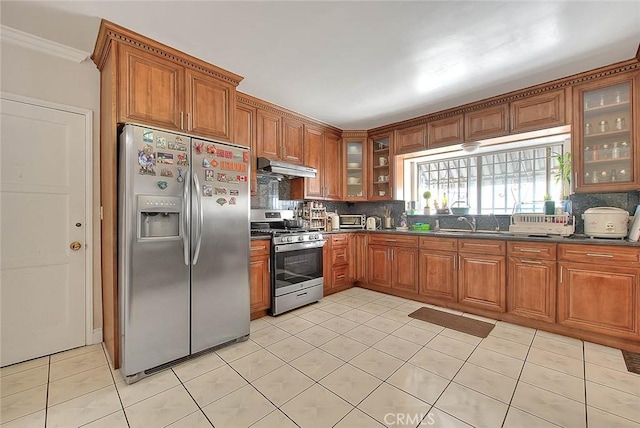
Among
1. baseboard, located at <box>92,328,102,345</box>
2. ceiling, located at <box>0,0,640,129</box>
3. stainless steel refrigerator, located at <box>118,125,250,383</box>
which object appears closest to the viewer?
ceiling, located at <box>0,0,640,129</box>

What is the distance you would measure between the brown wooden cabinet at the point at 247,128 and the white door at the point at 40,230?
1420mm

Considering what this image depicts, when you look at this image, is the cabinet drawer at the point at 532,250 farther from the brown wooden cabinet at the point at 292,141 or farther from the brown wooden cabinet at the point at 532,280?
the brown wooden cabinet at the point at 292,141

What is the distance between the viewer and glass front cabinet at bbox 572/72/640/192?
8.44ft

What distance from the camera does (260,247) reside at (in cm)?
307

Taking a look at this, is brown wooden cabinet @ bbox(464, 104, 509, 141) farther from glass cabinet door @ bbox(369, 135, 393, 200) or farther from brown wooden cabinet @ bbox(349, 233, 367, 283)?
brown wooden cabinet @ bbox(349, 233, 367, 283)

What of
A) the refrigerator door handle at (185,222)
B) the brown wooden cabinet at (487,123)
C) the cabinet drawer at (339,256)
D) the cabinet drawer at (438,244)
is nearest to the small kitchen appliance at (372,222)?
the cabinet drawer at (339,256)

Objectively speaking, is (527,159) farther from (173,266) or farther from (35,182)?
(35,182)

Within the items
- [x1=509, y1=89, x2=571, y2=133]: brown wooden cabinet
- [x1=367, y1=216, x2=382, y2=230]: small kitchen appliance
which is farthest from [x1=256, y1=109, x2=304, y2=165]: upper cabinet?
[x1=509, y1=89, x2=571, y2=133]: brown wooden cabinet

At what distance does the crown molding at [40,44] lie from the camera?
6.81 ft

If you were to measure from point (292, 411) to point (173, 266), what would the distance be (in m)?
1.33

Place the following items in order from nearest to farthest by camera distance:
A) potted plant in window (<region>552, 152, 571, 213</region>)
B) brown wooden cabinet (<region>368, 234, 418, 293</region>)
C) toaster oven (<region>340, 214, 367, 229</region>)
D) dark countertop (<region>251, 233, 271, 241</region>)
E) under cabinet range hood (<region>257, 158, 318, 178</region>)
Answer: dark countertop (<region>251, 233, 271, 241</region>) < potted plant in window (<region>552, 152, 571, 213</region>) < under cabinet range hood (<region>257, 158, 318, 178</region>) < brown wooden cabinet (<region>368, 234, 418, 293</region>) < toaster oven (<region>340, 214, 367, 229</region>)

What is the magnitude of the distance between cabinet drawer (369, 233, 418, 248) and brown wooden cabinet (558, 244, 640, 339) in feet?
4.94

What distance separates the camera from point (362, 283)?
4.32 metres

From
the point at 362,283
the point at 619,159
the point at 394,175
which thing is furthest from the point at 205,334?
the point at 619,159
